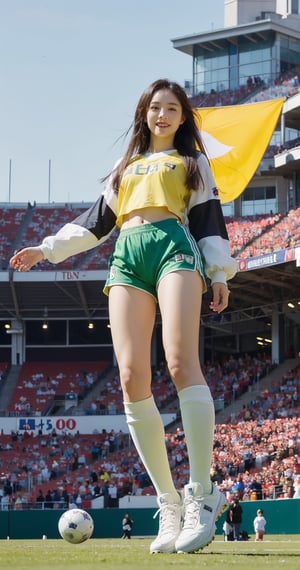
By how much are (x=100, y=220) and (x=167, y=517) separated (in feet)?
6.15

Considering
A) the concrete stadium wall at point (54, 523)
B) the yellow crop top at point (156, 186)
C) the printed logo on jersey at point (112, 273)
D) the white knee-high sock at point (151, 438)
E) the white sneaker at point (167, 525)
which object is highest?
the yellow crop top at point (156, 186)

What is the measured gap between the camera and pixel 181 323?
21.7 feet

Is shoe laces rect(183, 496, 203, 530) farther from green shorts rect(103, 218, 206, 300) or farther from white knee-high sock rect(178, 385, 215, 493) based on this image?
green shorts rect(103, 218, 206, 300)

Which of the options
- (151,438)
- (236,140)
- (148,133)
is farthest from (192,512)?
Result: (236,140)

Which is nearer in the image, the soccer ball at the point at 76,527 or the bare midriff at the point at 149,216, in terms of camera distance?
the bare midriff at the point at 149,216

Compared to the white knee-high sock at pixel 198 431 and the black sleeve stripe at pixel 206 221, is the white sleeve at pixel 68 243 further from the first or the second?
the white knee-high sock at pixel 198 431

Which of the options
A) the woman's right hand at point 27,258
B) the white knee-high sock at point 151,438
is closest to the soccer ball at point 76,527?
the white knee-high sock at point 151,438

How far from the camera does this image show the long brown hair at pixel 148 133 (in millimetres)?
7195

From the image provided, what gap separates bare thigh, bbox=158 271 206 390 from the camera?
6617 mm

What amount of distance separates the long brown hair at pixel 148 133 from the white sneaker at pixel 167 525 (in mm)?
1922

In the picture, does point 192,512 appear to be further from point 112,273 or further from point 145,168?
point 145,168

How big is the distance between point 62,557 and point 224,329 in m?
40.0

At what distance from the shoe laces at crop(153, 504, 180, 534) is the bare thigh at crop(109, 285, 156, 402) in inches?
25.5

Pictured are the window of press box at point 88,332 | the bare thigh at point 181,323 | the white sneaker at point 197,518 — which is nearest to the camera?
the white sneaker at point 197,518
